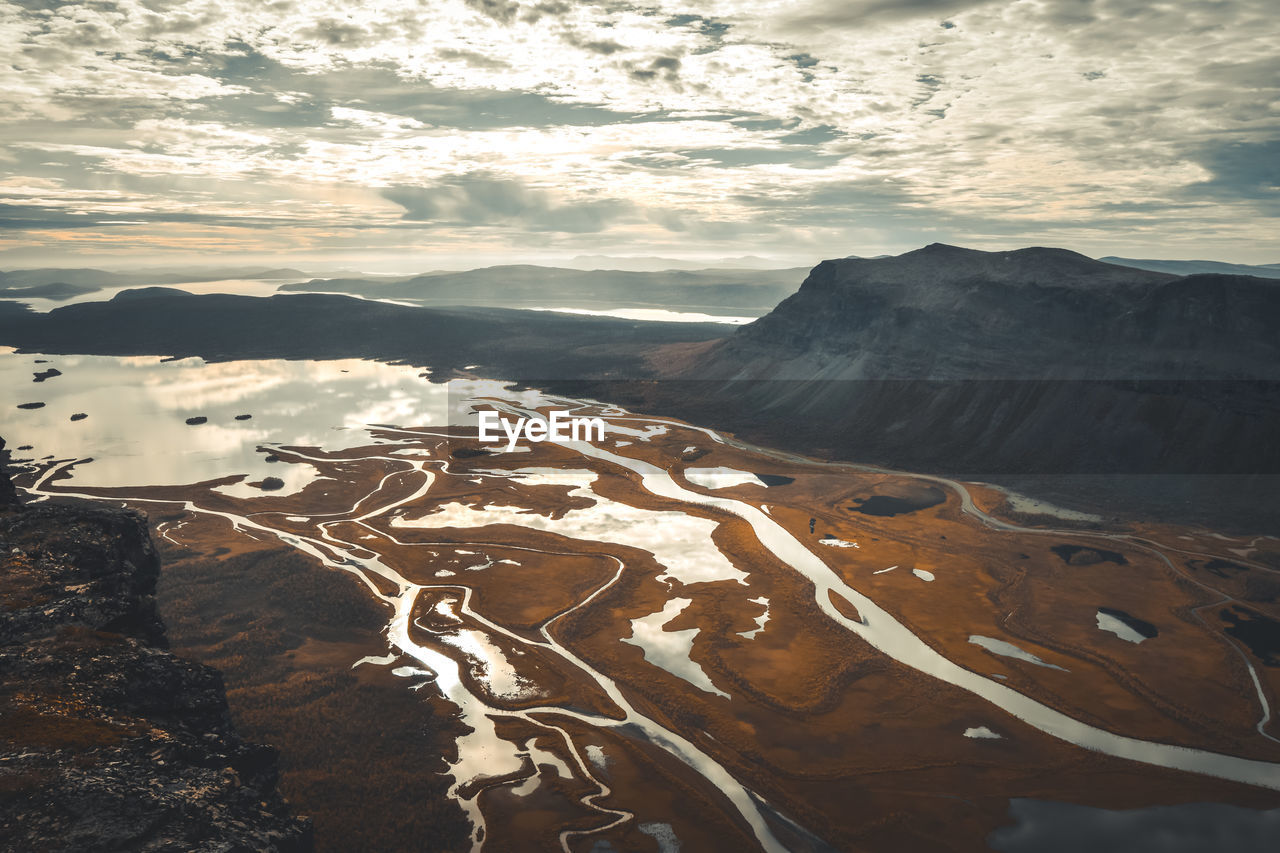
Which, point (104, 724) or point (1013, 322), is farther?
point (1013, 322)

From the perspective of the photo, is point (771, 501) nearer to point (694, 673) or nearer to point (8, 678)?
point (694, 673)

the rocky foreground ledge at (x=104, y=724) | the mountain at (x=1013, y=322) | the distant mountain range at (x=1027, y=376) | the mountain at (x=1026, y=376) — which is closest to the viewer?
the rocky foreground ledge at (x=104, y=724)

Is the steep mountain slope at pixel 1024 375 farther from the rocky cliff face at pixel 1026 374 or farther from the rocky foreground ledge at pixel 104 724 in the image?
the rocky foreground ledge at pixel 104 724

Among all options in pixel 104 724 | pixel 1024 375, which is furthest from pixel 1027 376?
pixel 104 724

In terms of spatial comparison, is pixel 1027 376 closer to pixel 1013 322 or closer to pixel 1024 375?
pixel 1024 375

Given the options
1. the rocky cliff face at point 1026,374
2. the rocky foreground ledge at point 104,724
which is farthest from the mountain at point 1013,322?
the rocky foreground ledge at point 104,724

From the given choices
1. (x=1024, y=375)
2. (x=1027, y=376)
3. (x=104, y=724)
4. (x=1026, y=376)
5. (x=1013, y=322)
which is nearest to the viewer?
(x=104, y=724)

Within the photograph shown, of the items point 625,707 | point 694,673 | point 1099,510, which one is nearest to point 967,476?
point 1099,510

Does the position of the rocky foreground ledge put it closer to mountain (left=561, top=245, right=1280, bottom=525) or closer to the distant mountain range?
mountain (left=561, top=245, right=1280, bottom=525)
